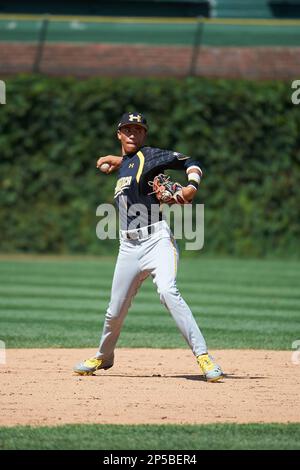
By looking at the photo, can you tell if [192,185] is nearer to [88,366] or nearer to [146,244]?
[146,244]

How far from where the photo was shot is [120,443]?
557 centimetres

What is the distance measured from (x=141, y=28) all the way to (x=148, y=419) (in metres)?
18.1

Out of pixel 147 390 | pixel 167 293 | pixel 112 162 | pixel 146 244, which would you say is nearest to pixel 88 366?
pixel 147 390

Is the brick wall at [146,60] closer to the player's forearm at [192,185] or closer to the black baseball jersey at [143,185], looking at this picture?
the black baseball jersey at [143,185]

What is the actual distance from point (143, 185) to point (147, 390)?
63.9 inches

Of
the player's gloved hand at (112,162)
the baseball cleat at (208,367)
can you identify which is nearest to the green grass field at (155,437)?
the baseball cleat at (208,367)

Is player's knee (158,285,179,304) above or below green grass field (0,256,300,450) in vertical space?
above

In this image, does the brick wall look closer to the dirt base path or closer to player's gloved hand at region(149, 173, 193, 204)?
the dirt base path

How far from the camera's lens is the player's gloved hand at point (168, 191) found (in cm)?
743

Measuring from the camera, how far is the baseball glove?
24.5 feet

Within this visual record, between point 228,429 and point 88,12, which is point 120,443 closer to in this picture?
point 228,429

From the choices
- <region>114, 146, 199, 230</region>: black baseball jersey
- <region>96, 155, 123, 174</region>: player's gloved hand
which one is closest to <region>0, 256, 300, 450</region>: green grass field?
<region>114, 146, 199, 230</region>: black baseball jersey

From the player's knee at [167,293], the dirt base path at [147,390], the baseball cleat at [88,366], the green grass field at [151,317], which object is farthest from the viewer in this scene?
the baseball cleat at [88,366]
